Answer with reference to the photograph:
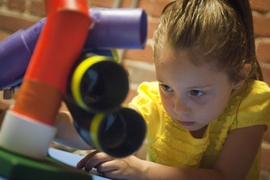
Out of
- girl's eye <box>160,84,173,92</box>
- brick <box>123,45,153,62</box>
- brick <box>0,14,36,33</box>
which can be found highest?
girl's eye <box>160,84,173,92</box>

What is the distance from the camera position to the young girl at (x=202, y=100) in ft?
2.31

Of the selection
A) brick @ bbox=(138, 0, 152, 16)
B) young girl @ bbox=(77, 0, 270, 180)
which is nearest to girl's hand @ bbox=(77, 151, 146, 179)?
young girl @ bbox=(77, 0, 270, 180)

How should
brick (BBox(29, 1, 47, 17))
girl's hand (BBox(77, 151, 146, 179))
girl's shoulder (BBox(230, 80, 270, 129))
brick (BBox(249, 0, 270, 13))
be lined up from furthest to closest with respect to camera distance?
brick (BBox(29, 1, 47, 17)) < brick (BBox(249, 0, 270, 13)) < girl's shoulder (BBox(230, 80, 270, 129)) < girl's hand (BBox(77, 151, 146, 179))

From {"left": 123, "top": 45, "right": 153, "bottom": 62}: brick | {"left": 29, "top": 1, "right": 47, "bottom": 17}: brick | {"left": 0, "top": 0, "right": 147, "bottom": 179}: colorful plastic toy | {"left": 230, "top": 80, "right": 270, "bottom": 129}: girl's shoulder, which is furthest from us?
{"left": 29, "top": 1, "right": 47, "bottom": 17}: brick

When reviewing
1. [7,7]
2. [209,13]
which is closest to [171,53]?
[209,13]

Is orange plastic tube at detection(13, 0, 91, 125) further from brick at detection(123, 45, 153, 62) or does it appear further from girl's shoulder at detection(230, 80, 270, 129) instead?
brick at detection(123, 45, 153, 62)

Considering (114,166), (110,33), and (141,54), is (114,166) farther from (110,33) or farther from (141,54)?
(141,54)

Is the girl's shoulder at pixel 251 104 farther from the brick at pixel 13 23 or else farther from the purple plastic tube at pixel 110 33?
the brick at pixel 13 23

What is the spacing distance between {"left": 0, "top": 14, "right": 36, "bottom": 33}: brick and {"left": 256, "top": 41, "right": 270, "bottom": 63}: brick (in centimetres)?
75

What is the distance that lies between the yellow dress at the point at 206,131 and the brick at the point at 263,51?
0.19m

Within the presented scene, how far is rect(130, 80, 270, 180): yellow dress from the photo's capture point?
2.68ft

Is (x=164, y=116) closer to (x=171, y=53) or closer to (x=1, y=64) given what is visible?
(x=171, y=53)

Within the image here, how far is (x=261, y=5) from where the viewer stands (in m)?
1.02

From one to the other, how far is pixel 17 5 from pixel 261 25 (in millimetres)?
829
